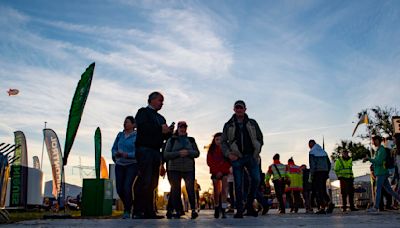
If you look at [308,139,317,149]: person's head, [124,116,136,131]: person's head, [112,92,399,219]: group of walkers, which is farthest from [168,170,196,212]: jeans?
[308,139,317,149]: person's head

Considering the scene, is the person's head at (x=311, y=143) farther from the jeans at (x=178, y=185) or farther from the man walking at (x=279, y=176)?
the jeans at (x=178, y=185)

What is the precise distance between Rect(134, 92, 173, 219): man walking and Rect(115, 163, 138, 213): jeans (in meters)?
0.94

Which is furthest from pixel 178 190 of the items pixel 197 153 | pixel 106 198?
pixel 106 198

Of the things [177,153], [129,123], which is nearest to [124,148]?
[129,123]

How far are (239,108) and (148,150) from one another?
1.57 m

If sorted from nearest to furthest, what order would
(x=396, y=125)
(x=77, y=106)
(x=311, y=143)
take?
1. (x=77, y=106)
2. (x=396, y=125)
3. (x=311, y=143)

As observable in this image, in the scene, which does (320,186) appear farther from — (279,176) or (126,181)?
(126,181)

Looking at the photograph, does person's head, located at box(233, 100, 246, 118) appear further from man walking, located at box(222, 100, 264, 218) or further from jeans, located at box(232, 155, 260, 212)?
jeans, located at box(232, 155, 260, 212)

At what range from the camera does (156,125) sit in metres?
7.10

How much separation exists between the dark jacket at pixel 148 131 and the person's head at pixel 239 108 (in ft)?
4.05

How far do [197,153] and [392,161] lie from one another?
6479 mm

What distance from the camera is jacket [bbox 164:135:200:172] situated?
307 inches

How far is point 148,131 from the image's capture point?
7.04 metres

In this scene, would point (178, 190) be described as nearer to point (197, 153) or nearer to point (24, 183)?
point (197, 153)
